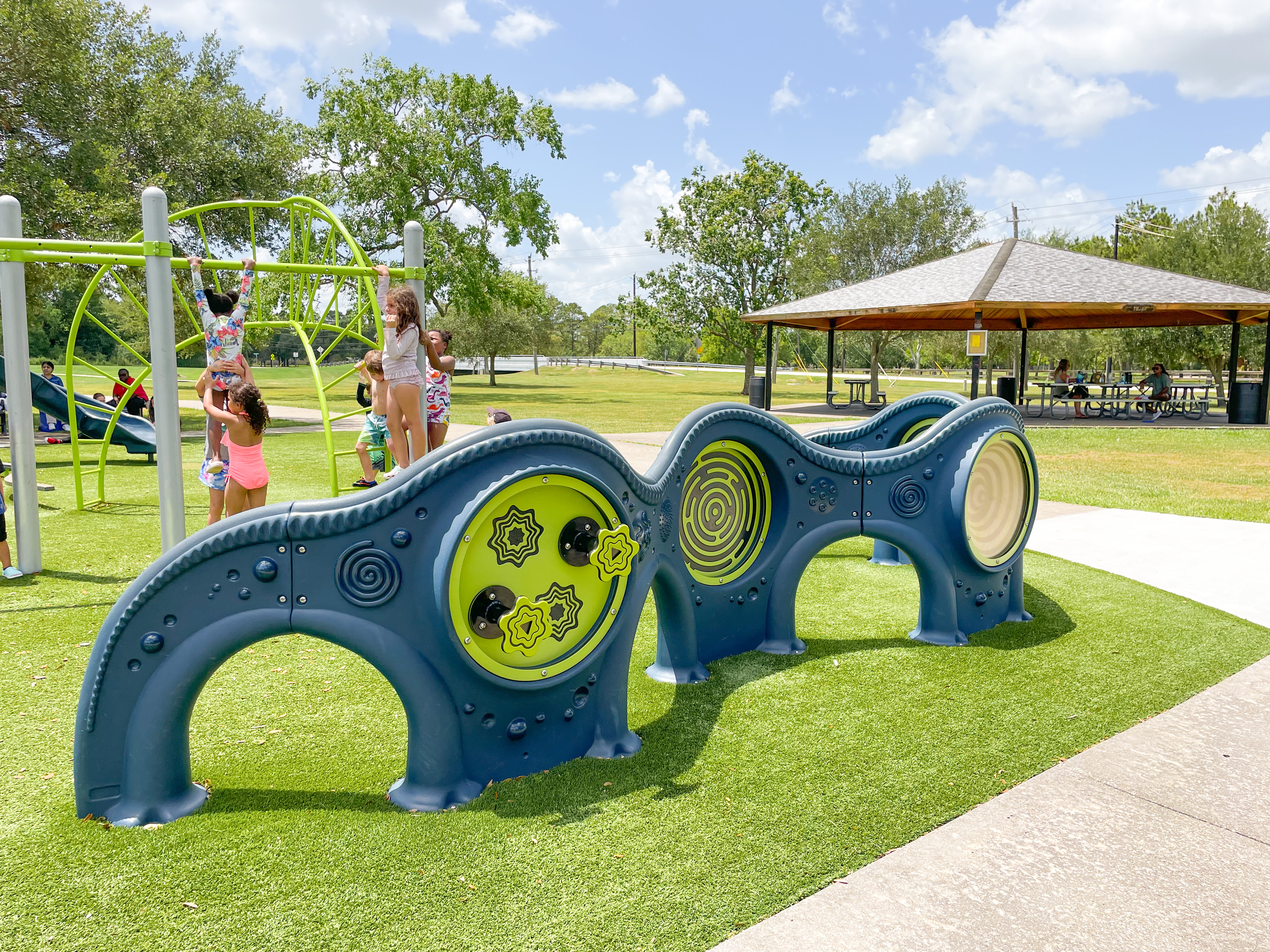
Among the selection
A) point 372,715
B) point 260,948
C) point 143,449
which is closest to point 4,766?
point 372,715

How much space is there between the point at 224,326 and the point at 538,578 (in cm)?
431

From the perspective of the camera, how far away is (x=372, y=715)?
4.20m

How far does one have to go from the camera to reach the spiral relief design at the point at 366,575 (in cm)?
311

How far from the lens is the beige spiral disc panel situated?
5.41 m

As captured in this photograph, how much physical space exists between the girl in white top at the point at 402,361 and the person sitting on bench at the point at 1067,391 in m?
20.7

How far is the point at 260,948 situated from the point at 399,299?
5107 mm

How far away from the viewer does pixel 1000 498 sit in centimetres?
560

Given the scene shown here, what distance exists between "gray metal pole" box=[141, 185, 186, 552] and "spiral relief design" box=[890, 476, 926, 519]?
425cm

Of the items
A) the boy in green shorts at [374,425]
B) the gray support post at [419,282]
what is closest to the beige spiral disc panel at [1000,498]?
the gray support post at [419,282]

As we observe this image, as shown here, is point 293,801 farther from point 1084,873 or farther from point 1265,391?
point 1265,391

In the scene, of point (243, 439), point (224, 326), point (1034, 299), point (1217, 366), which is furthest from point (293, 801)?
point (1217, 366)

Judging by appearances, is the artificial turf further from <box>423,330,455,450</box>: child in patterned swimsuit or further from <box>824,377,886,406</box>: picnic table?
<box>824,377,886,406</box>: picnic table

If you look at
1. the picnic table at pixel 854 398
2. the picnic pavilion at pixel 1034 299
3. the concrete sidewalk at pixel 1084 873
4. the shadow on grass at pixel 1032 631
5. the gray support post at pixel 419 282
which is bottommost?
the concrete sidewalk at pixel 1084 873

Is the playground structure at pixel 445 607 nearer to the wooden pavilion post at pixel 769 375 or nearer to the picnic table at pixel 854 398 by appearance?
the wooden pavilion post at pixel 769 375
